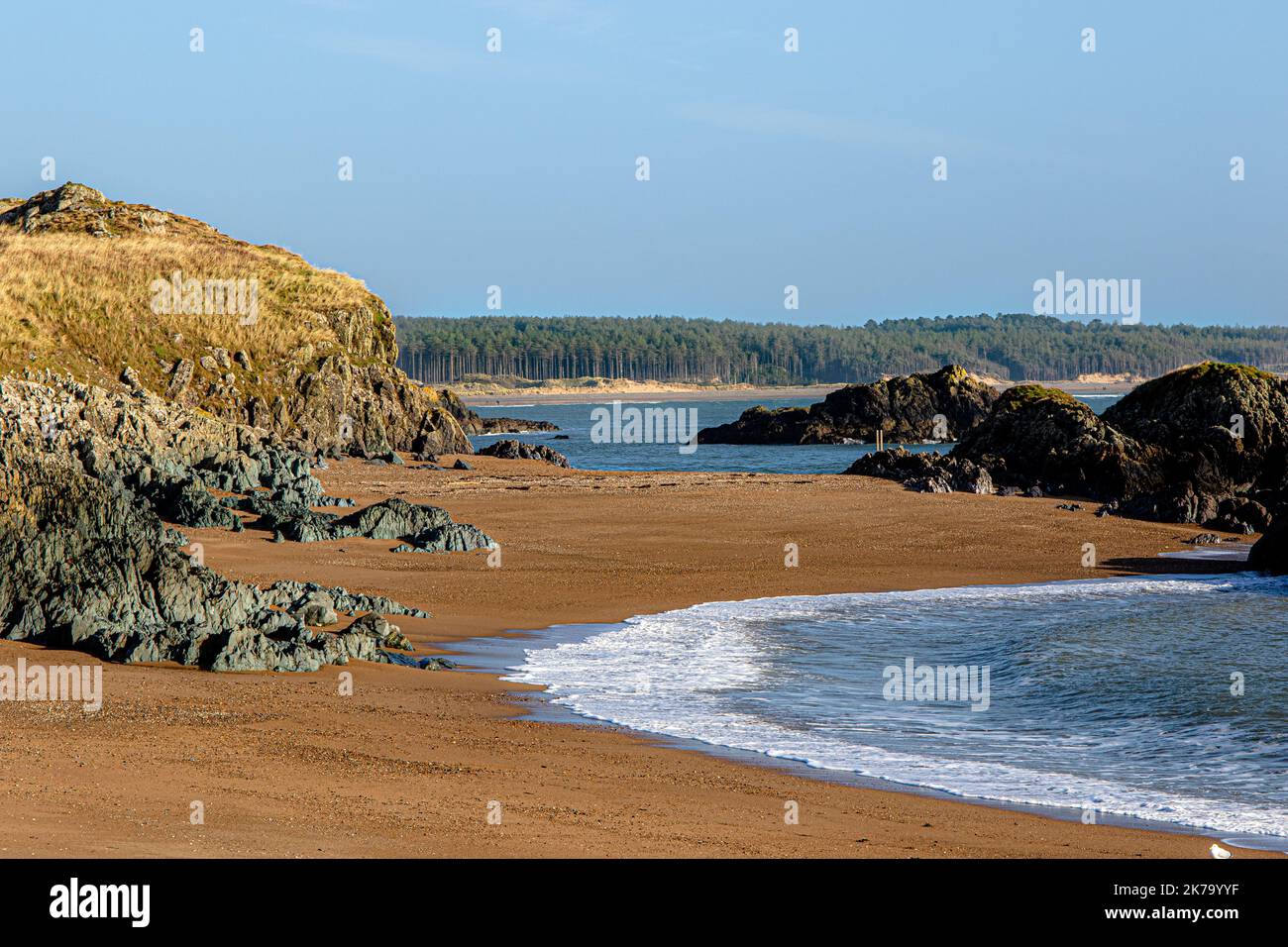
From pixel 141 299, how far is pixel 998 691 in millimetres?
42727

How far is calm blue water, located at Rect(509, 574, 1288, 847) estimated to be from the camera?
1195 centimetres

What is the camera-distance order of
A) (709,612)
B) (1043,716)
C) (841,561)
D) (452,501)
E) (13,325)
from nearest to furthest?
1. (1043,716)
2. (709,612)
3. (841,561)
4. (452,501)
5. (13,325)

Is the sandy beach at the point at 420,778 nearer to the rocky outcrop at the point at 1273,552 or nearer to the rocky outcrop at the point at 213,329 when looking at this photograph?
the rocky outcrop at the point at 1273,552

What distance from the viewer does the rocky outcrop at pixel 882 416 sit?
98625mm

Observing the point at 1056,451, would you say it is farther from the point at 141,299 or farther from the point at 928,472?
the point at 141,299

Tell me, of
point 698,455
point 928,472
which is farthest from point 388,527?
point 698,455

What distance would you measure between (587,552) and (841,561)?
508 centimetres

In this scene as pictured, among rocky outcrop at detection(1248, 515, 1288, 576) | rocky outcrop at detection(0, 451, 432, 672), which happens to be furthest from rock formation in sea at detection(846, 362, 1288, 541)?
rocky outcrop at detection(0, 451, 432, 672)

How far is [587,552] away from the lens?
27.5 meters

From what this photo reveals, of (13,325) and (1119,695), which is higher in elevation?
(13,325)

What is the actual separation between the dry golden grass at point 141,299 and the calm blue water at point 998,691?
3120cm

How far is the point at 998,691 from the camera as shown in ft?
53.0
